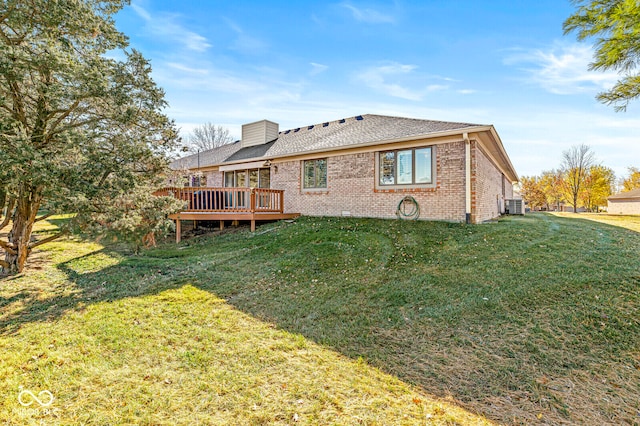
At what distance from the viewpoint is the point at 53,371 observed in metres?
3.36

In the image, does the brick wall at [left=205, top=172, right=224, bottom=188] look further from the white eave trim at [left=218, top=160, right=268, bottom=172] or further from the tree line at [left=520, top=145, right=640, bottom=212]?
the tree line at [left=520, top=145, right=640, bottom=212]

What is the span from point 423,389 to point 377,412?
64 cm

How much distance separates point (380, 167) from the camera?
1117 cm

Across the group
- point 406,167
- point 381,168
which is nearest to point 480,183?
point 406,167

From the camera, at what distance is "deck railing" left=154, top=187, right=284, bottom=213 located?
1203 centimetres

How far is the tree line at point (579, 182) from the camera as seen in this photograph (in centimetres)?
3134

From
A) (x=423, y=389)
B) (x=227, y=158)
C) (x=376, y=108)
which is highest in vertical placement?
(x=376, y=108)

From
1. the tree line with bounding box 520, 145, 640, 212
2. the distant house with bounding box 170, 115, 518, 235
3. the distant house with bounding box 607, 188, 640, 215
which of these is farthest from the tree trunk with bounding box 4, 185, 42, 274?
the distant house with bounding box 607, 188, 640, 215

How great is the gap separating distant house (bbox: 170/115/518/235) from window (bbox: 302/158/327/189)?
3 centimetres

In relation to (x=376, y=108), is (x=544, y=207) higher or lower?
lower

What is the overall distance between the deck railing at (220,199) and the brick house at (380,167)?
Answer: 1008mm

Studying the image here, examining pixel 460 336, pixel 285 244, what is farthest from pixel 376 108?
pixel 460 336

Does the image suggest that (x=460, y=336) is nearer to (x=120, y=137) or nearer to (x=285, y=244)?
(x=285, y=244)

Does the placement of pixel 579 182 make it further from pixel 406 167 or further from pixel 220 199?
pixel 220 199
